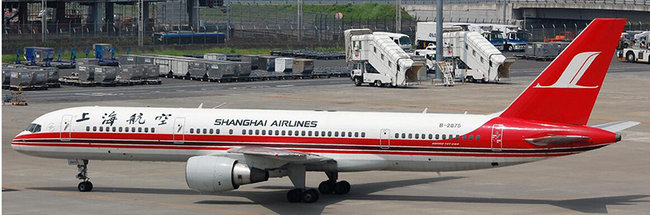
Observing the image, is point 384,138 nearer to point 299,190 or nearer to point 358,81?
point 299,190

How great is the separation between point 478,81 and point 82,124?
70.3 metres

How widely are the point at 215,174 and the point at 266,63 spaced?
272ft

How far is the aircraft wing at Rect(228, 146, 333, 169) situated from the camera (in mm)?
39625

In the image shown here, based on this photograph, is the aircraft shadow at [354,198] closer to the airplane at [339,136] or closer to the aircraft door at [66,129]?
the airplane at [339,136]

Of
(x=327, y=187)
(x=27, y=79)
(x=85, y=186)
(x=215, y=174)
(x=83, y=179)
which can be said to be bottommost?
(x=85, y=186)

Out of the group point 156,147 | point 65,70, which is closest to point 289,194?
point 156,147

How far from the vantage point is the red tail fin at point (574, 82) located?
40.1m

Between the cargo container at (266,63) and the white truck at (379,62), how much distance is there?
16.4 m

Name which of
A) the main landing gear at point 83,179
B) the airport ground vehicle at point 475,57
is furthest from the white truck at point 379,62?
the main landing gear at point 83,179

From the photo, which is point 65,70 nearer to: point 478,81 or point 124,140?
point 478,81

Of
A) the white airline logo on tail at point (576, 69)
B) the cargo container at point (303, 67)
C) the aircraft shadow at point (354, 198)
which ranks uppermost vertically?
the white airline logo on tail at point (576, 69)

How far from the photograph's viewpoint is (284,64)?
117m

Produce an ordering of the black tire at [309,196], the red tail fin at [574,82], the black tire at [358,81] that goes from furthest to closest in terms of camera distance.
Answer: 1. the black tire at [358,81]
2. the black tire at [309,196]
3. the red tail fin at [574,82]

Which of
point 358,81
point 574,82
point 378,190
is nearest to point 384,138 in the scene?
point 378,190
